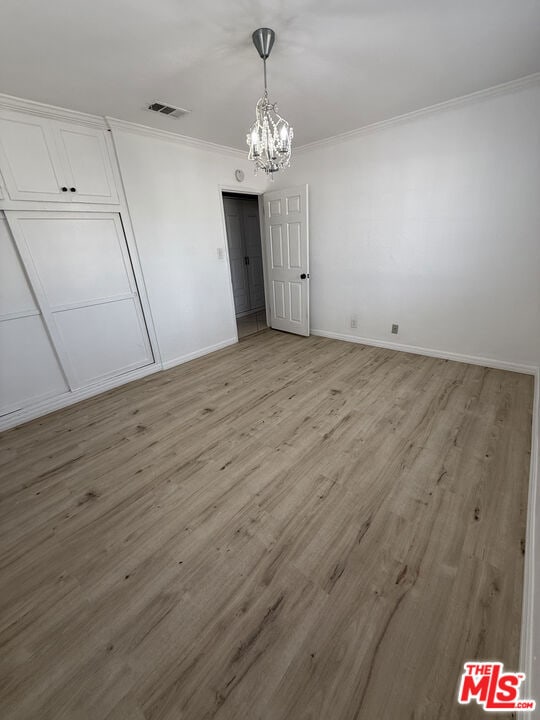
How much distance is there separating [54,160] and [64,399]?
2.17 m

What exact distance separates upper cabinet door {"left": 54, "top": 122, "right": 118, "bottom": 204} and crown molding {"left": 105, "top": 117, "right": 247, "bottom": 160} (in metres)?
0.18

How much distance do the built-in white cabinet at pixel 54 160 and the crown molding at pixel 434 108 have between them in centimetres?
240

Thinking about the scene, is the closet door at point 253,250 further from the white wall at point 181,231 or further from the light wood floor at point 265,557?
the light wood floor at point 265,557

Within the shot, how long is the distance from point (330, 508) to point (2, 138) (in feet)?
11.8

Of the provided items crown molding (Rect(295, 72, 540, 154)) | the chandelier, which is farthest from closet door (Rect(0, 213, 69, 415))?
crown molding (Rect(295, 72, 540, 154))

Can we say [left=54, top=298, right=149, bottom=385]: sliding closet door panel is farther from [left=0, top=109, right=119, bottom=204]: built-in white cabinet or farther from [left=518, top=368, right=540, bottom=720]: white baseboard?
[left=518, top=368, right=540, bottom=720]: white baseboard

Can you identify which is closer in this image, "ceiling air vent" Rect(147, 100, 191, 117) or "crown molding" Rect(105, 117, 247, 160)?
"ceiling air vent" Rect(147, 100, 191, 117)

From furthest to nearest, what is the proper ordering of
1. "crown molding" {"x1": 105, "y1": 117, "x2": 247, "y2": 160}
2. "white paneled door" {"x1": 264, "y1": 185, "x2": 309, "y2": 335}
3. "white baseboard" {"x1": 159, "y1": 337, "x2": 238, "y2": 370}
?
"white paneled door" {"x1": 264, "y1": 185, "x2": 309, "y2": 335}, "white baseboard" {"x1": 159, "y1": 337, "x2": 238, "y2": 370}, "crown molding" {"x1": 105, "y1": 117, "x2": 247, "y2": 160}

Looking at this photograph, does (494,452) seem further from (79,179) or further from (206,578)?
(79,179)

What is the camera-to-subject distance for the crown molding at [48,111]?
88.4 inches

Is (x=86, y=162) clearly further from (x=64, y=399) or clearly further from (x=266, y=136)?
(x=64, y=399)

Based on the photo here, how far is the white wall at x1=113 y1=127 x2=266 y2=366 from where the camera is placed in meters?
3.08

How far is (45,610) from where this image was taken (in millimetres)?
1260

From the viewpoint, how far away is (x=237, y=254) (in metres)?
5.59
